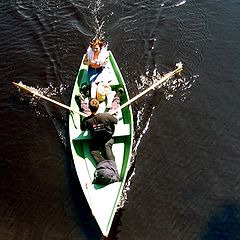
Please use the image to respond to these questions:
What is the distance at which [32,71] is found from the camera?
1700 centimetres

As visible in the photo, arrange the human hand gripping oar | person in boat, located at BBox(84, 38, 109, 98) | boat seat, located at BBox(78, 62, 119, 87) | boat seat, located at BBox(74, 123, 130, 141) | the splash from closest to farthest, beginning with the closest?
boat seat, located at BBox(74, 123, 130, 141)
the human hand gripping oar
boat seat, located at BBox(78, 62, 119, 87)
person in boat, located at BBox(84, 38, 109, 98)
the splash

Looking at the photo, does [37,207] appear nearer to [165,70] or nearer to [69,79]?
[69,79]

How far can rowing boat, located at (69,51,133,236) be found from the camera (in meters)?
11.2

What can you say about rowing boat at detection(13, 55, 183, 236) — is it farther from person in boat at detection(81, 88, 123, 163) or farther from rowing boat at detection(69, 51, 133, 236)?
person in boat at detection(81, 88, 123, 163)

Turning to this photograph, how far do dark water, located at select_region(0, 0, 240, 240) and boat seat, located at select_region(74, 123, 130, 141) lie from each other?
94cm

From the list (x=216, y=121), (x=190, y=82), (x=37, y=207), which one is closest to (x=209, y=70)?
(x=190, y=82)

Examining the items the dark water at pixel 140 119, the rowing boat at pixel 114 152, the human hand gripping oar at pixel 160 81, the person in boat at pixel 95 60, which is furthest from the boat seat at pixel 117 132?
the person in boat at pixel 95 60

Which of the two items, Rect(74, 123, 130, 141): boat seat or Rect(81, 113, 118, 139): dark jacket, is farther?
Rect(74, 123, 130, 141): boat seat

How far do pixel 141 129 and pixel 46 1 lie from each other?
9.49 meters

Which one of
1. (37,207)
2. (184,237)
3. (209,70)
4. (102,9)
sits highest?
(102,9)

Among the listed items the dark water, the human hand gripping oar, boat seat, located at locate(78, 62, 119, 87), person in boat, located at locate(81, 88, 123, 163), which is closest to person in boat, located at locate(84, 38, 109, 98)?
boat seat, located at locate(78, 62, 119, 87)

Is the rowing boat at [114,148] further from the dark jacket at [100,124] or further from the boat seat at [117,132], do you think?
the dark jacket at [100,124]

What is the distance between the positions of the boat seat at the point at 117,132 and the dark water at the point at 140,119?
94 centimetres

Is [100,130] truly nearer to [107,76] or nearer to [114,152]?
[114,152]
